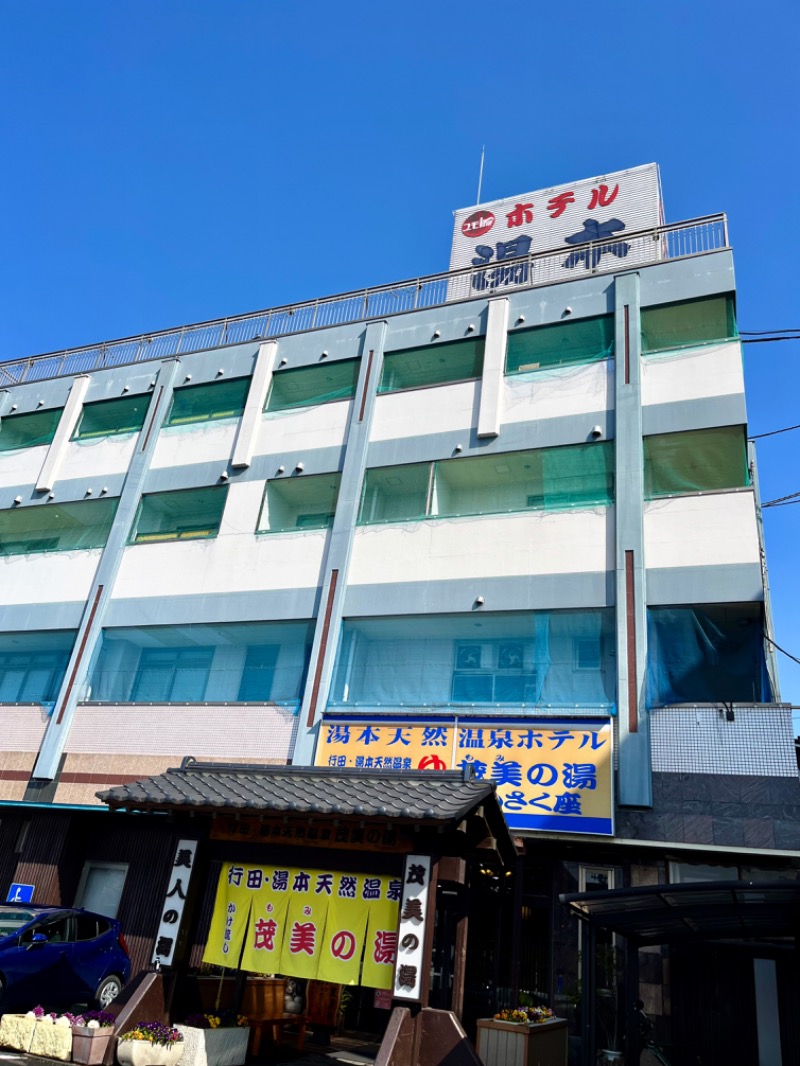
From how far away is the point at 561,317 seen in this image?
20750mm

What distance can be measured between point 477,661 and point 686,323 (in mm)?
10464

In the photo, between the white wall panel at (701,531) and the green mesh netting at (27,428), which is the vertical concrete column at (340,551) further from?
the green mesh netting at (27,428)

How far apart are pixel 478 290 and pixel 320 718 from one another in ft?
44.5

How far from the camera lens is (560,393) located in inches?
777

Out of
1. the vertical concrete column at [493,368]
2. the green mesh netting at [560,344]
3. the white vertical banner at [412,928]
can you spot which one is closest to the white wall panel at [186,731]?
the white vertical banner at [412,928]

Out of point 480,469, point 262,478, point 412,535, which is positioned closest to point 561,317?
point 480,469

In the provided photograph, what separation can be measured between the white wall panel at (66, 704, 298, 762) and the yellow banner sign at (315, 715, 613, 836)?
1.43 meters

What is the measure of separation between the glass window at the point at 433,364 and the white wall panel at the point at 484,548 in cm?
480

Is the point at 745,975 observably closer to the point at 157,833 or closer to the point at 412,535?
the point at 412,535

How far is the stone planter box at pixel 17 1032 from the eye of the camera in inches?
410

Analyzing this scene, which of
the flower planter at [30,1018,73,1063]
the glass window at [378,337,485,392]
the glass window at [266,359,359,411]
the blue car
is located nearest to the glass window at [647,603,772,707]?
the glass window at [378,337,485,392]

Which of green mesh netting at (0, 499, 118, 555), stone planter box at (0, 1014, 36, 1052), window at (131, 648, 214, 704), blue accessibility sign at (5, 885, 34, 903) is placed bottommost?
stone planter box at (0, 1014, 36, 1052)

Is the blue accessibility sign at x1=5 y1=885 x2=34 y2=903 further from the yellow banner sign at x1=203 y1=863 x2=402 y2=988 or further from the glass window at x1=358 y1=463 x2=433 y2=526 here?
the glass window at x1=358 y1=463 x2=433 y2=526

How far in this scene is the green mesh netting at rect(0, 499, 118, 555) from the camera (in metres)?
23.3
